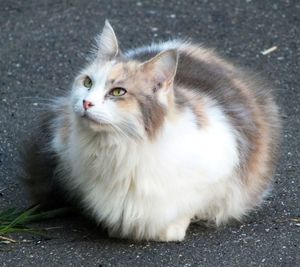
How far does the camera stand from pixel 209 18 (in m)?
6.59

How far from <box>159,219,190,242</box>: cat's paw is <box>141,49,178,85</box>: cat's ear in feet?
2.34

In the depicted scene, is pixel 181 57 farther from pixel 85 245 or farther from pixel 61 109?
pixel 85 245

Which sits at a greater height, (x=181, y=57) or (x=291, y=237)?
(x=181, y=57)

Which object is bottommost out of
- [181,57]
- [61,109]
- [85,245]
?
[85,245]

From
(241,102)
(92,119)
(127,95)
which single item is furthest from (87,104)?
(241,102)

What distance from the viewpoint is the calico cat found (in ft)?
11.6

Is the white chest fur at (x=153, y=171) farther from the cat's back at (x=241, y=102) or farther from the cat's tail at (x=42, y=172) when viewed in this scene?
the cat's tail at (x=42, y=172)

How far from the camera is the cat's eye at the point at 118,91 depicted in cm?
350

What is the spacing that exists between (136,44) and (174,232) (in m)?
2.55

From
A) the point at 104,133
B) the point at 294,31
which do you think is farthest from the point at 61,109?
the point at 294,31

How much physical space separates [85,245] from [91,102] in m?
0.79

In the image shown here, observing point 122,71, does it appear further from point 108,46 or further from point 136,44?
point 136,44

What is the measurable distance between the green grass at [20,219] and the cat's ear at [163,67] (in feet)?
3.11

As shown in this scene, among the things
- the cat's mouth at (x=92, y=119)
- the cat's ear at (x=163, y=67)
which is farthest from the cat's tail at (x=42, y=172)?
the cat's ear at (x=163, y=67)
